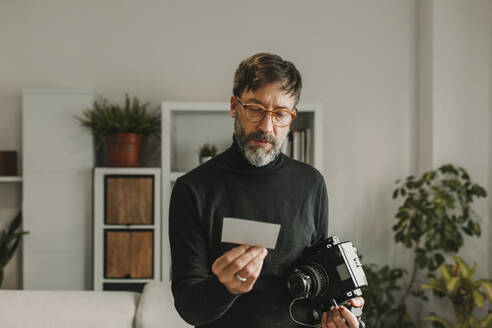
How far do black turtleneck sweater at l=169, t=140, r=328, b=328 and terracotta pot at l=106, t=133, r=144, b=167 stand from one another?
1644 millimetres

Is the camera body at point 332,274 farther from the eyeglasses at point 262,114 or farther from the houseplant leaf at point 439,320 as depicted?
the houseplant leaf at point 439,320

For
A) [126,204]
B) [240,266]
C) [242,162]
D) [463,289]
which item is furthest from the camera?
[126,204]

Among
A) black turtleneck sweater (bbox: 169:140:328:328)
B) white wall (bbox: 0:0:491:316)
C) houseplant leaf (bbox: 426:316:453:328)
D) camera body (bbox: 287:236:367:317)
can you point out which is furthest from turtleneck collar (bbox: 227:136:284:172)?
houseplant leaf (bbox: 426:316:453:328)

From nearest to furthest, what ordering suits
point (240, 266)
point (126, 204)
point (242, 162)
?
point (240, 266) < point (242, 162) < point (126, 204)

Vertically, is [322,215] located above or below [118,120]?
below

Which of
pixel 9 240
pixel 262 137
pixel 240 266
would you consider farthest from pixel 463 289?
pixel 9 240

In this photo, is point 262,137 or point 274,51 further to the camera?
point 274,51

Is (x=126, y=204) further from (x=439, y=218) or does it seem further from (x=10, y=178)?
(x=439, y=218)

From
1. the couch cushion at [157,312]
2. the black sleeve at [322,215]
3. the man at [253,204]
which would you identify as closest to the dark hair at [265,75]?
the man at [253,204]

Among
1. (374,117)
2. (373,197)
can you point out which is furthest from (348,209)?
(374,117)

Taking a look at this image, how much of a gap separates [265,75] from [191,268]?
47 centimetres

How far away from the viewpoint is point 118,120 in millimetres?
2615

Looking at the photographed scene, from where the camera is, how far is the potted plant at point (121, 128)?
258cm

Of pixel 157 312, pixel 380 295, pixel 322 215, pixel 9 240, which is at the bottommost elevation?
pixel 380 295
